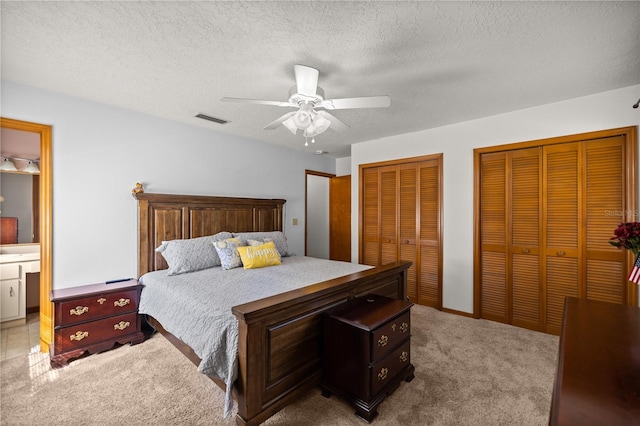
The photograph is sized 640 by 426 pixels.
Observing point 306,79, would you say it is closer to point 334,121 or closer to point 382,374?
point 334,121

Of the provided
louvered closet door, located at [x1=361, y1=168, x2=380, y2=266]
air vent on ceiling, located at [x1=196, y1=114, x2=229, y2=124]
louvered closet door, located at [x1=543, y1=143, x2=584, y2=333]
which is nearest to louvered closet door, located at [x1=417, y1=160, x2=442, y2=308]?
louvered closet door, located at [x1=361, y1=168, x2=380, y2=266]

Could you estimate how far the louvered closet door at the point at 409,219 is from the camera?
13.2 feet

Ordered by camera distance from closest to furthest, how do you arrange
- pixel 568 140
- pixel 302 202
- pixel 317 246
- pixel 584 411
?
pixel 584 411 < pixel 568 140 < pixel 302 202 < pixel 317 246

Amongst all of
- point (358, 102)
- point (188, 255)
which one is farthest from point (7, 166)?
point (358, 102)

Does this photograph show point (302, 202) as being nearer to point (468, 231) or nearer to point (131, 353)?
point (468, 231)

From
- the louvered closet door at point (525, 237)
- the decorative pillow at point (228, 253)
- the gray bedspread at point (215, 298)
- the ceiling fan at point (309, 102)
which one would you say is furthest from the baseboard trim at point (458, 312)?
the ceiling fan at point (309, 102)

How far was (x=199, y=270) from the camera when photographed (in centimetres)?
299

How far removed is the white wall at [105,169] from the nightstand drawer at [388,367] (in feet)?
9.07

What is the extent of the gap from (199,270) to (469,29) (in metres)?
3.05

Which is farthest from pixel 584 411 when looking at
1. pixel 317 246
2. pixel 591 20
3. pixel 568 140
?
pixel 317 246

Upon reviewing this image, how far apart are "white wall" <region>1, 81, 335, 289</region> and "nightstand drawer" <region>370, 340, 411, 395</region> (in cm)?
276

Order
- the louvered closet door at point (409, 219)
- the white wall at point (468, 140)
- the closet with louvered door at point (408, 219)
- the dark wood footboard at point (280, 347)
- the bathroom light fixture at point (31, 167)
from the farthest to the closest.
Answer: the louvered closet door at point (409, 219), the closet with louvered door at point (408, 219), the bathroom light fixture at point (31, 167), the white wall at point (468, 140), the dark wood footboard at point (280, 347)

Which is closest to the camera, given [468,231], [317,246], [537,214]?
[537,214]

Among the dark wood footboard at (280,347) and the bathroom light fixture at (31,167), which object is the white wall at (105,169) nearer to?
the bathroom light fixture at (31,167)
